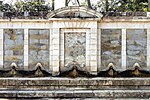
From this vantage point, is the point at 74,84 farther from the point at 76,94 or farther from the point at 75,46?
the point at 75,46

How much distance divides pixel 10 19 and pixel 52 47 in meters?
1.93

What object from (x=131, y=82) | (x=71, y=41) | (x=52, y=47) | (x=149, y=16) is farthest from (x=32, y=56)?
(x=149, y=16)

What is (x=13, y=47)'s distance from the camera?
38.2ft

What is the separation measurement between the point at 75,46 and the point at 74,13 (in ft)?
4.13

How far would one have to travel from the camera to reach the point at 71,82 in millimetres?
10594

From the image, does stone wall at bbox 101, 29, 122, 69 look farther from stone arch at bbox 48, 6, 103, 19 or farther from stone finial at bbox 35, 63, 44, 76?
stone finial at bbox 35, 63, 44, 76

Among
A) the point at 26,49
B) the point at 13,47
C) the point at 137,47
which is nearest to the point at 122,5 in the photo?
the point at 137,47

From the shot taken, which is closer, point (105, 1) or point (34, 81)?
point (34, 81)

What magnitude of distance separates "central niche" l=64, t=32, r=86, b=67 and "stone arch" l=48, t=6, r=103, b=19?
69 centimetres

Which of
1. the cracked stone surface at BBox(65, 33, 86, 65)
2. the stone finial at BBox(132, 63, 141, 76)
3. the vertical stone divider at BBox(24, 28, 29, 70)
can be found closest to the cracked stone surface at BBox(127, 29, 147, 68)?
the stone finial at BBox(132, 63, 141, 76)

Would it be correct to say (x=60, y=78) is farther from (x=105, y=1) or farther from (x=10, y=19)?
(x=105, y=1)

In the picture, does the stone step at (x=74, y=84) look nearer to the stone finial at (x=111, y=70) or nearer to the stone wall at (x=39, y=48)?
the stone finial at (x=111, y=70)

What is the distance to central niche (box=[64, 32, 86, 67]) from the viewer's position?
11461mm

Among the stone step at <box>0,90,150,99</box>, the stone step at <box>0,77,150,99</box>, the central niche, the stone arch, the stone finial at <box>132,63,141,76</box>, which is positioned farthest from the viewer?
the central niche
